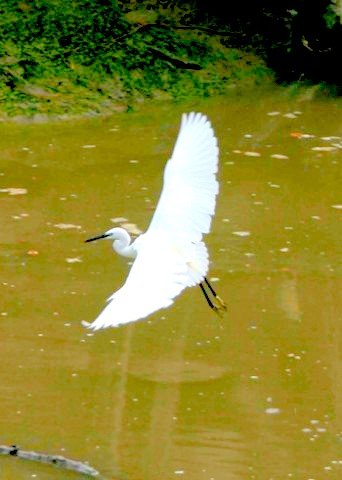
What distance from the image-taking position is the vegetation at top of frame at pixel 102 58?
8.45 meters

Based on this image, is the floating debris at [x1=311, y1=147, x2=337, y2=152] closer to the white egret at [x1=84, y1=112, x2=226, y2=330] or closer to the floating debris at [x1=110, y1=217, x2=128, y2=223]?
the floating debris at [x1=110, y1=217, x2=128, y2=223]

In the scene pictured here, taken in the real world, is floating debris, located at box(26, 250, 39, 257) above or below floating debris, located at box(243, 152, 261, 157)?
below

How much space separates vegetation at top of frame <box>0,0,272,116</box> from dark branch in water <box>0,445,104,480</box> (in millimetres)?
3883

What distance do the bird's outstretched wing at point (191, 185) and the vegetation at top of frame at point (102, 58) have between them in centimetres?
318

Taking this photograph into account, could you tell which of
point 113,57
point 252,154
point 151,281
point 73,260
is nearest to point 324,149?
point 252,154

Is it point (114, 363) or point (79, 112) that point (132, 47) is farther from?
point (114, 363)

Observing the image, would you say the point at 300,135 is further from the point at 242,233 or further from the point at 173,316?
the point at 173,316

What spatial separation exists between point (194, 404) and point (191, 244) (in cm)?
61

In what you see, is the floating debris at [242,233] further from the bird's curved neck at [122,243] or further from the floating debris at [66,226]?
the bird's curved neck at [122,243]

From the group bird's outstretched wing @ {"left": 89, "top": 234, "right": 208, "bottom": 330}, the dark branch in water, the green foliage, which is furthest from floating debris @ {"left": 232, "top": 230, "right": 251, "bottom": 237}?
the green foliage

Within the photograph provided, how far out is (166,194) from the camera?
520cm

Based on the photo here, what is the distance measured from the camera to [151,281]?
4496 millimetres

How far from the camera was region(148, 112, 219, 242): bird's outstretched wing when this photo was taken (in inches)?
203

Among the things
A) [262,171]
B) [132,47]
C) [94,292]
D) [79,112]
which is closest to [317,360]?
[94,292]
